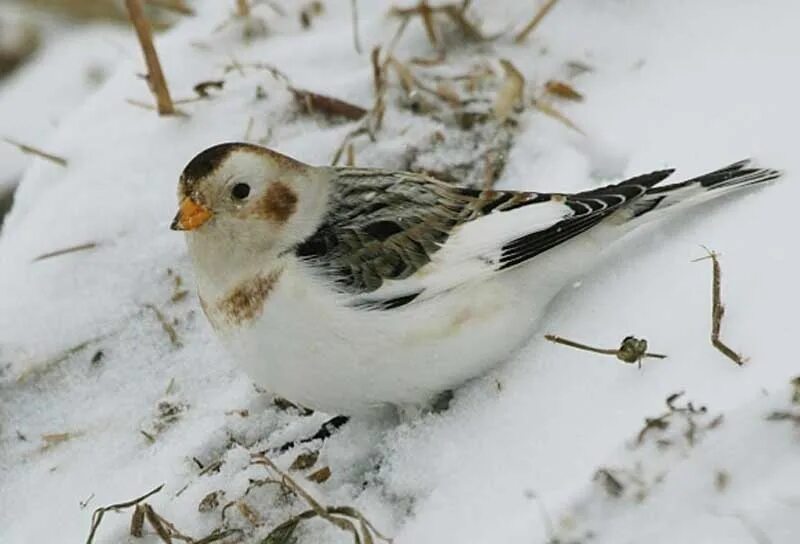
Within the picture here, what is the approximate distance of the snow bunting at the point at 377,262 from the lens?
2414mm

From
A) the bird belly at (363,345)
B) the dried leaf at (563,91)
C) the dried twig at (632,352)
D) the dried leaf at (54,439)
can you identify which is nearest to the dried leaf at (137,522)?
the bird belly at (363,345)

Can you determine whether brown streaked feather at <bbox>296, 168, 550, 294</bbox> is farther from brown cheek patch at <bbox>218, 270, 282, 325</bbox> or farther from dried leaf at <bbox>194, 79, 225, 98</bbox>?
dried leaf at <bbox>194, 79, 225, 98</bbox>

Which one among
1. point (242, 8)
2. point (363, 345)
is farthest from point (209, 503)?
point (242, 8)

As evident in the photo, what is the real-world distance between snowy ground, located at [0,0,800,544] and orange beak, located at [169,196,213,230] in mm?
485

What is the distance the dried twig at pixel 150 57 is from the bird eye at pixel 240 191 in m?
1.17

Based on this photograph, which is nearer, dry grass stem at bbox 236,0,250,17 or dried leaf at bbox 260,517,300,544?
dried leaf at bbox 260,517,300,544

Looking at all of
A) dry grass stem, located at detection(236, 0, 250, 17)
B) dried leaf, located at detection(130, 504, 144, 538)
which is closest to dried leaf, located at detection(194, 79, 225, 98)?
dry grass stem, located at detection(236, 0, 250, 17)

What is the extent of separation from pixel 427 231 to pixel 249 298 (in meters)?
0.40

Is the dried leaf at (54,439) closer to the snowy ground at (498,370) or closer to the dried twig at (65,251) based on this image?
the snowy ground at (498,370)

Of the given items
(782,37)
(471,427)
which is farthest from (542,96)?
(471,427)

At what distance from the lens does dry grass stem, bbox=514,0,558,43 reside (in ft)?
12.4

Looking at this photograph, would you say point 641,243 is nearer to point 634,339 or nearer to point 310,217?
point 634,339

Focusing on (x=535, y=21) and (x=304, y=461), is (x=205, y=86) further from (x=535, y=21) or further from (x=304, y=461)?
(x=304, y=461)

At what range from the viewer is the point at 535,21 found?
378 centimetres
